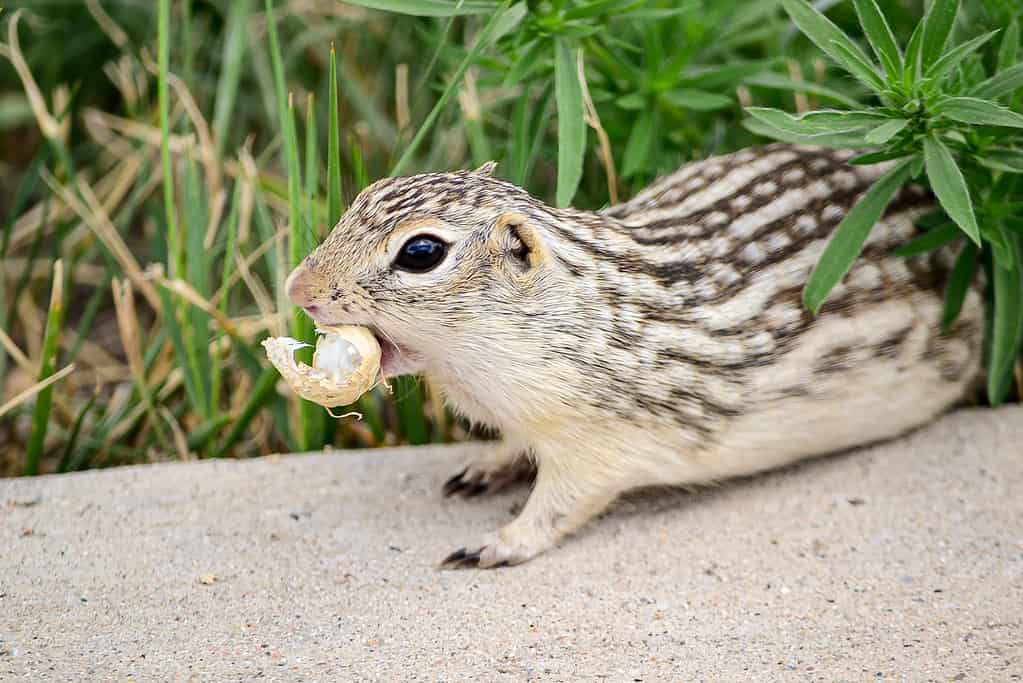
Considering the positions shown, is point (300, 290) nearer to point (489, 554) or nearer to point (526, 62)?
point (489, 554)

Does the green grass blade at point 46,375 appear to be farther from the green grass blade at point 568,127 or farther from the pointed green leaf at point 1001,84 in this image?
the pointed green leaf at point 1001,84

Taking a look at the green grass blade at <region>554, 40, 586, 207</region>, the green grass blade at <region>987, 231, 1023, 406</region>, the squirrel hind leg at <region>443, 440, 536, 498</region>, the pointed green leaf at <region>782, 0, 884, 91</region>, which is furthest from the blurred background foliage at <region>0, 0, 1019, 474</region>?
the green grass blade at <region>987, 231, 1023, 406</region>

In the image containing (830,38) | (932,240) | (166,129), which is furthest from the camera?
(166,129)

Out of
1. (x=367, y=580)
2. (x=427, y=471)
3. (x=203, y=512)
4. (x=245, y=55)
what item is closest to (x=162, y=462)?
(x=203, y=512)

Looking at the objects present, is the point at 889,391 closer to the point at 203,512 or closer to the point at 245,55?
the point at 203,512

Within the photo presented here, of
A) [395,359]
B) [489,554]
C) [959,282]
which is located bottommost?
[489,554]

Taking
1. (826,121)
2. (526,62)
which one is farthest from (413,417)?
(826,121)
